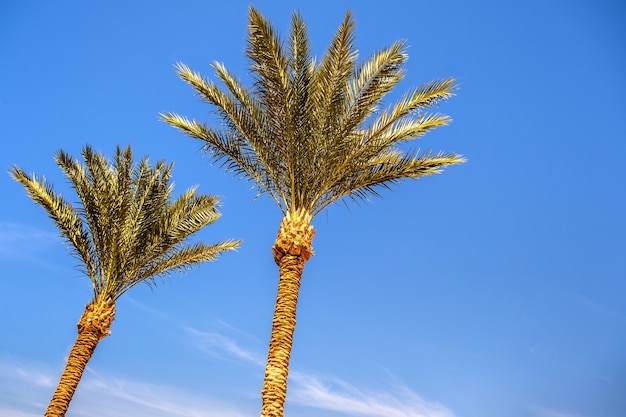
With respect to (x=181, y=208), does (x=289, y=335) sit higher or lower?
lower

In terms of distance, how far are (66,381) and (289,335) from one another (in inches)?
331

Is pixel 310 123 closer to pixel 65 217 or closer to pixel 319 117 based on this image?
pixel 319 117

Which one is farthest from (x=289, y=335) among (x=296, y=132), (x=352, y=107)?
(x=352, y=107)

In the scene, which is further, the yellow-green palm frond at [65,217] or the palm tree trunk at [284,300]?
the yellow-green palm frond at [65,217]

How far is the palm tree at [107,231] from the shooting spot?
15188 millimetres

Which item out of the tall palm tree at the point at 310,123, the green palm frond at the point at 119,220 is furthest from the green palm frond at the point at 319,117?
the green palm frond at the point at 119,220

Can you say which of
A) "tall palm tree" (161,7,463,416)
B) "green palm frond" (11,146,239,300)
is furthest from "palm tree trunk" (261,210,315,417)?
"green palm frond" (11,146,239,300)

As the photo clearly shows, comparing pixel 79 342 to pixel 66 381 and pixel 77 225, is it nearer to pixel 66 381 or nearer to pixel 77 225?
pixel 66 381

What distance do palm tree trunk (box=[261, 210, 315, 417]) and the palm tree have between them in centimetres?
606

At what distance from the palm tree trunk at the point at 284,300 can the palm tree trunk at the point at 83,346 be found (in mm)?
7050

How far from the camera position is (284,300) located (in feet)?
35.2

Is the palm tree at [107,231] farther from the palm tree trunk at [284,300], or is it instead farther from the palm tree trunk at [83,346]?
the palm tree trunk at [284,300]

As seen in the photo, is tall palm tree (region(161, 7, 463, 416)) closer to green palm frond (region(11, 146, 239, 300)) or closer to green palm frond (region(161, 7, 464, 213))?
green palm frond (region(161, 7, 464, 213))

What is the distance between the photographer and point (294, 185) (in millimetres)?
12164
